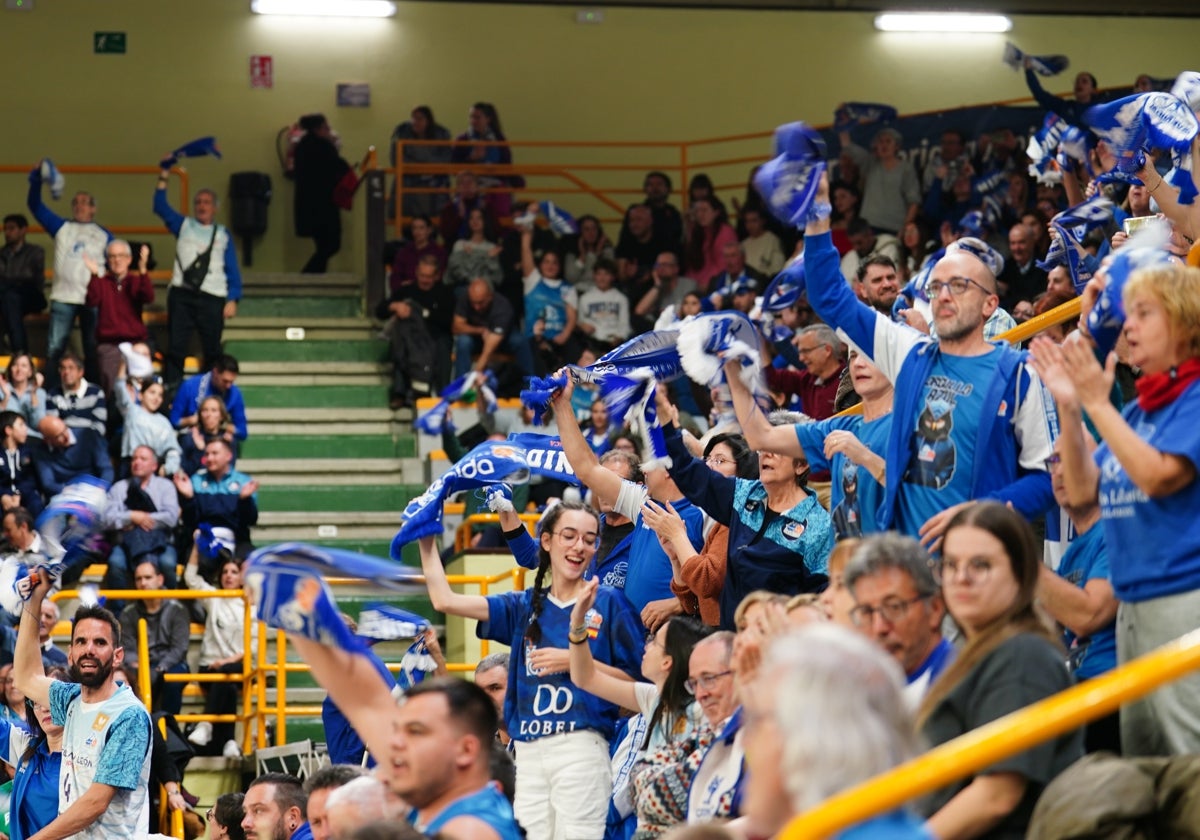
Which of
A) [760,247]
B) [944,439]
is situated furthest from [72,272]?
[944,439]

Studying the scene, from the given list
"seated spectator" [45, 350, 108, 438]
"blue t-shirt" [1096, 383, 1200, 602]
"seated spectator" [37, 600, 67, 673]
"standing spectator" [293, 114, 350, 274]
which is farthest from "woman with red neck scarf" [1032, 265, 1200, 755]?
"standing spectator" [293, 114, 350, 274]

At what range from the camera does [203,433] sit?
12.8 metres

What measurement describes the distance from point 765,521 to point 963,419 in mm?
1253

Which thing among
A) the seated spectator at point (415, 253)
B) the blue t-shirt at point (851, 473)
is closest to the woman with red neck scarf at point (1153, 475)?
the blue t-shirt at point (851, 473)

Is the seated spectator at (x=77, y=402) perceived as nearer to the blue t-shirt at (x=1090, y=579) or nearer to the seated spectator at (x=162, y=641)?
the seated spectator at (x=162, y=641)

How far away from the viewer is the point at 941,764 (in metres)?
2.92

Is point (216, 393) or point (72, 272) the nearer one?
point (216, 393)

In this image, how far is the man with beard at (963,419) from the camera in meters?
4.89

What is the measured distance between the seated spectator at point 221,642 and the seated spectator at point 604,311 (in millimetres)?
4037

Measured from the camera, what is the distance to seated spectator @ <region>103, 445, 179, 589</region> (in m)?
11.3

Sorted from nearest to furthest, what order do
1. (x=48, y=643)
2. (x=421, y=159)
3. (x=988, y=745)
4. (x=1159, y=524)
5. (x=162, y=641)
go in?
(x=988, y=745) < (x=1159, y=524) < (x=48, y=643) < (x=162, y=641) < (x=421, y=159)

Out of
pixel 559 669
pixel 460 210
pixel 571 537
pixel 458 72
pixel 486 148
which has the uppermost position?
pixel 458 72

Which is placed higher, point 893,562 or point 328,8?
point 328,8

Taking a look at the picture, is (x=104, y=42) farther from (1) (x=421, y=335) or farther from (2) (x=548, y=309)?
(2) (x=548, y=309)
